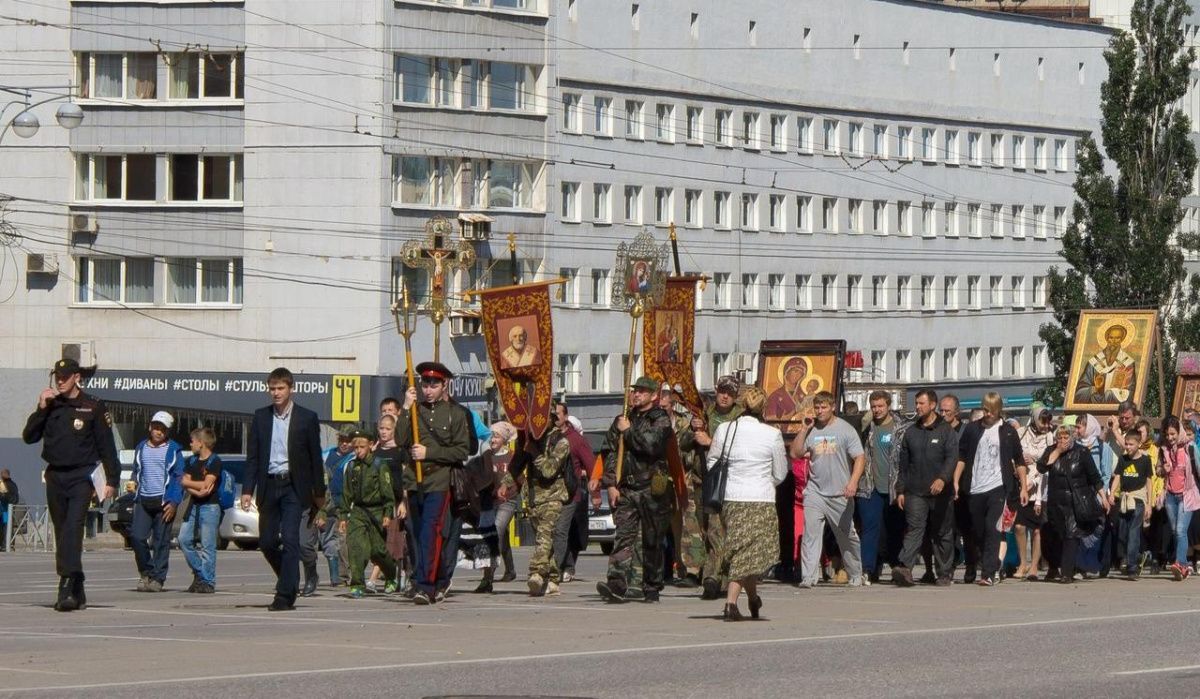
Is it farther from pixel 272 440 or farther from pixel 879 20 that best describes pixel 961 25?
pixel 272 440

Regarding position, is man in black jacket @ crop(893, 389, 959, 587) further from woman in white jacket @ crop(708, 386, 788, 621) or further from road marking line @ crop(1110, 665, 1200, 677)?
road marking line @ crop(1110, 665, 1200, 677)

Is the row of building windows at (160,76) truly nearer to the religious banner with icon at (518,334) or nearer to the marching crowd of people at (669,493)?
the marching crowd of people at (669,493)

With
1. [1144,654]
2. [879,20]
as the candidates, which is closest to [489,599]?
[1144,654]

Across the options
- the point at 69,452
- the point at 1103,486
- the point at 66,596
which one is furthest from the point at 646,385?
the point at 1103,486

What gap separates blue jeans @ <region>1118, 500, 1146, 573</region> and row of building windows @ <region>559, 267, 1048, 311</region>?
43.4 m

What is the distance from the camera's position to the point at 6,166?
210 feet

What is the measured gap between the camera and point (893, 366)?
278ft

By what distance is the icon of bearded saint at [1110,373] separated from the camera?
3438 centimetres

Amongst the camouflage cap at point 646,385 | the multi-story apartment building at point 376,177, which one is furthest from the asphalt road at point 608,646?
the multi-story apartment building at point 376,177

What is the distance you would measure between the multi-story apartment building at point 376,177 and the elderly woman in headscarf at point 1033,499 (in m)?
36.1

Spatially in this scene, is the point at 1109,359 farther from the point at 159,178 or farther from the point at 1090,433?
the point at 159,178

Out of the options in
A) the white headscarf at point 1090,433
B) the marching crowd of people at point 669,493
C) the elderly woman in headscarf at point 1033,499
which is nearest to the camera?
the marching crowd of people at point 669,493

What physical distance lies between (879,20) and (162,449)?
201ft

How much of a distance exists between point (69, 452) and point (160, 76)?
46.2 meters
